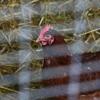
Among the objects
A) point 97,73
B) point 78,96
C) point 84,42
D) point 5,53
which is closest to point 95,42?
point 84,42

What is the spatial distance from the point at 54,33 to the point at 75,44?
0.18 meters

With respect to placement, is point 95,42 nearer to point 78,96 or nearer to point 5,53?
point 78,96

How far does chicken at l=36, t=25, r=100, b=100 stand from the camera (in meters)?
1.01

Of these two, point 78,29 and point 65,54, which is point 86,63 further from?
point 78,29

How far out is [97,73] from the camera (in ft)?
3.57

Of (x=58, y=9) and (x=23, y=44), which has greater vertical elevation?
(x=58, y=9)

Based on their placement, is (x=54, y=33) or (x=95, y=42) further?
(x=95, y=42)

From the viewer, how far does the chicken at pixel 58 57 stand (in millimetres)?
1011

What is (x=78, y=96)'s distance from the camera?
105cm

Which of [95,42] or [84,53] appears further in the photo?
[95,42]

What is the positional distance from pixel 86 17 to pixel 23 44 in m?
0.31

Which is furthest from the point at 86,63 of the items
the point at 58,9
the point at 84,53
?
the point at 58,9

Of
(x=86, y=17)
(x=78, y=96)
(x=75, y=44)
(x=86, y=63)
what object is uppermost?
(x=86, y=17)

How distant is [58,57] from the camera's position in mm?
1031
